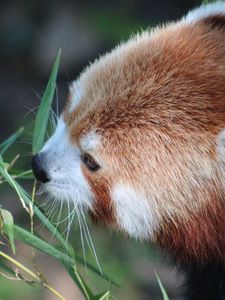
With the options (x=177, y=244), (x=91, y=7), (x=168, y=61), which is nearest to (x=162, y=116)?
(x=168, y=61)

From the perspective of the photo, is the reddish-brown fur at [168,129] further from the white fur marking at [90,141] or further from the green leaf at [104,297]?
the green leaf at [104,297]

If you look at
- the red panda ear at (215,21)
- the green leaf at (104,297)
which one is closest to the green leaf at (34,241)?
the green leaf at (104,297)

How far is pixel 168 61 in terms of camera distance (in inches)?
110

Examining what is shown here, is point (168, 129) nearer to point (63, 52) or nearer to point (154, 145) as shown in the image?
point (154, 145)

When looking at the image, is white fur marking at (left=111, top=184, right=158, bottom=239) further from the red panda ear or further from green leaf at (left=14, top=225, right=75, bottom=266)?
the red panda ear

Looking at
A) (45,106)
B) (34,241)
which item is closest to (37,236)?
(34,241)

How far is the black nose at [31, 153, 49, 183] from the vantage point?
283 centimetres

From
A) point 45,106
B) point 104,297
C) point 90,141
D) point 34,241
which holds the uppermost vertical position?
point 45,106

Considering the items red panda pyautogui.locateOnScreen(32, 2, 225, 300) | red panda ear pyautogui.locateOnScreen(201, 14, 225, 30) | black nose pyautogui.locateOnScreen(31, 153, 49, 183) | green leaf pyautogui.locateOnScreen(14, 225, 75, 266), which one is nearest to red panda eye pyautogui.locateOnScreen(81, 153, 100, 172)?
red panda pyautogui.locateOnScreen(32, 2, 225, 300)

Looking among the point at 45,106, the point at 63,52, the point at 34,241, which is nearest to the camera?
the point at 34,241

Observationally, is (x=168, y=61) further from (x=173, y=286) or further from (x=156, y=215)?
(x=173, y=286)

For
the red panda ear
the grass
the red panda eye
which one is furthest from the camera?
the red panda ear

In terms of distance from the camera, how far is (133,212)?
109 inches

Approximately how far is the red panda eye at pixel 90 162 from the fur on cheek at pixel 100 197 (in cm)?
1
